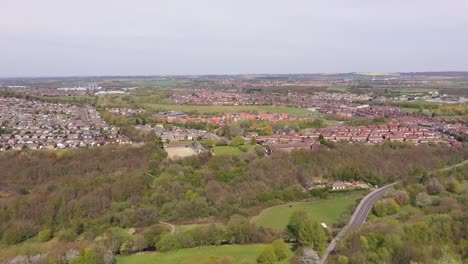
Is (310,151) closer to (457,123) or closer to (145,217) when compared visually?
(145,217)

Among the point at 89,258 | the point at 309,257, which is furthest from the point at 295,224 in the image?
the point at 89,258

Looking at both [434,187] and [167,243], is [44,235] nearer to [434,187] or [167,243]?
[167,243]

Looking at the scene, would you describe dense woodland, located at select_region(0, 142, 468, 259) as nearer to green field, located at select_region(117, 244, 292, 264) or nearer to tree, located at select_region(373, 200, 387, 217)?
green field, located at select_region(117, 244, 292, 264)

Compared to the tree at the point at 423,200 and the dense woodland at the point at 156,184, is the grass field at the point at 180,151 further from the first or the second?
the tree at the point at 423,200

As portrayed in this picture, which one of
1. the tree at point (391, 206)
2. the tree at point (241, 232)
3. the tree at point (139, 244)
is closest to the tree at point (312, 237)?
the tree at point (241, 232)

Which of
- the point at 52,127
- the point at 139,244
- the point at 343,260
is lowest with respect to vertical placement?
the point at 139,244
